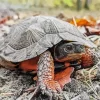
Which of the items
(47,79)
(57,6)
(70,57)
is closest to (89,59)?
(70,57)

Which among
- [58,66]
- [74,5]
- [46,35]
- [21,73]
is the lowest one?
[74,5]

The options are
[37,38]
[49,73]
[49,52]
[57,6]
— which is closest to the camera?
[49,73]

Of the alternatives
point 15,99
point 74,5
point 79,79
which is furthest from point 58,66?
point 74,5

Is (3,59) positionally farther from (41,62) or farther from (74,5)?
(74,5)

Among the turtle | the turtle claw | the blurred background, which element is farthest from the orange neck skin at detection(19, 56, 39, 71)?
the blurred background

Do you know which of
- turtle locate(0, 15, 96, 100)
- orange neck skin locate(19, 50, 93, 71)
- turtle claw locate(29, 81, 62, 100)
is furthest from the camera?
orange neck skin locate(19, 50, 93, 71)

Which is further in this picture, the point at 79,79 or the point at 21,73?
the point at 21,73

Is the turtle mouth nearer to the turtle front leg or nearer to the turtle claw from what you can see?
the turtle front leg

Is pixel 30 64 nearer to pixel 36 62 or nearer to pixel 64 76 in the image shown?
pixel 36 62
